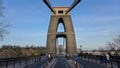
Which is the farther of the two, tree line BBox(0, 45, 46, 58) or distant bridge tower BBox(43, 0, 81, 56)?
distant bridge tower BBox(43, 0, 81, 56)

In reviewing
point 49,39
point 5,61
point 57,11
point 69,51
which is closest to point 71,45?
point 69,51

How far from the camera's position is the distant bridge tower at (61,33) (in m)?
127

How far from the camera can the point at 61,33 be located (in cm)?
13125

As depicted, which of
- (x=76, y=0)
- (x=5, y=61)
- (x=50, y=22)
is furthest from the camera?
(x=50, y=22)

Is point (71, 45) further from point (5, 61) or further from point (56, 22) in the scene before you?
point (5, 61)

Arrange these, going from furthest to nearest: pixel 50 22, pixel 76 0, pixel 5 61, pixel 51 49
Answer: pixel 50 22 < pixel 51 49 < pixel 76 0 < pixel 5 61

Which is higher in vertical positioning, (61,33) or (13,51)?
(61,33)

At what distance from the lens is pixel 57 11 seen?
136 meters

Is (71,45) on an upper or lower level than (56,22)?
lower

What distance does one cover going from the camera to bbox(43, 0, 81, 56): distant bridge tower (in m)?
127

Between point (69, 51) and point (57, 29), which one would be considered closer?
point (69, 51)

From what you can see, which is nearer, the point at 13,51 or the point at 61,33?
the point at 13,51

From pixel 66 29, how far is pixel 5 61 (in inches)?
4001

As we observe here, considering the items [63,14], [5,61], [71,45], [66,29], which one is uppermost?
[63,14]
